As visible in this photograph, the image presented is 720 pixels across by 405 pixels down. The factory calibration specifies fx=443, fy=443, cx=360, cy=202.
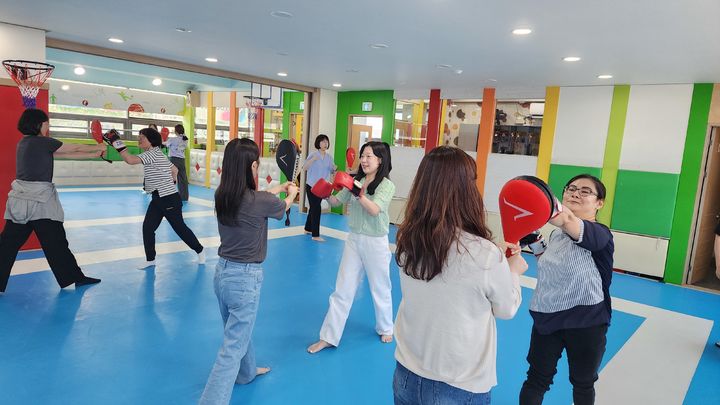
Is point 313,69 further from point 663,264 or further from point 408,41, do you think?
point 663,264

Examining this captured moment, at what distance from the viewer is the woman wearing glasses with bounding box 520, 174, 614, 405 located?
1985 millimetres

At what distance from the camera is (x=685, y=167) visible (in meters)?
5.74

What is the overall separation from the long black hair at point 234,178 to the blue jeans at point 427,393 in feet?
3.84

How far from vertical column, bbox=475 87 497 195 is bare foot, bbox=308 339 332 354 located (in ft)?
16.3

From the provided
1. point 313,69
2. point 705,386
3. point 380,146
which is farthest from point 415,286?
point 313,69

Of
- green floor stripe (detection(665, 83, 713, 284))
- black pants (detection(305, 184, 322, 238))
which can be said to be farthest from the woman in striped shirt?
green floor stripe (detection(665, 83, 713, 284))

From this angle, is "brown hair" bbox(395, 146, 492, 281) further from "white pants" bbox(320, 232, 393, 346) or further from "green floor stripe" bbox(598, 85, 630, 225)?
"green floor stripe" bbox(598, 85, 630, 225)

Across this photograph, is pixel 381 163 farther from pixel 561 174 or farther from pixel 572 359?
pixel 561 174

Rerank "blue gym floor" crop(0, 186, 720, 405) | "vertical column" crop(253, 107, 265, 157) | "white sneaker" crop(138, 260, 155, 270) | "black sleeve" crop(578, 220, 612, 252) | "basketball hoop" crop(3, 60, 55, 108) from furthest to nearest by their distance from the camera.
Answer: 1. "vertical column" crop(253, 107, 265, 157)
2. "white sneaker" crop(138, 260, 155, 270)
3. "basketball hoop" crop(3, 60, 55, 108)
4. "blue gym floor" crop(0, 186, 720, 405)
5. "black sleeve" crop(578, 220, 612, 252)

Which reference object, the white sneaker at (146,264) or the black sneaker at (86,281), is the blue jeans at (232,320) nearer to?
the black sneaker at (86,281)

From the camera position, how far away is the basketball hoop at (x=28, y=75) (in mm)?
4488

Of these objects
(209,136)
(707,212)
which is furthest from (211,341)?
(209,136)

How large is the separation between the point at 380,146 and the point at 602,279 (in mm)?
1713

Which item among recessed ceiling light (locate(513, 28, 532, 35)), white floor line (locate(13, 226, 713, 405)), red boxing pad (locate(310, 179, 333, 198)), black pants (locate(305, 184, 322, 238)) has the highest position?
recessed ceiling light (locate(513, 28, 532, 35))
